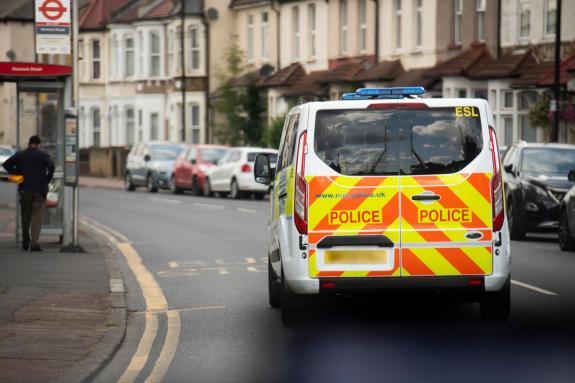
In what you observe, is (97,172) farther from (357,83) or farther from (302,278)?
(302,278)

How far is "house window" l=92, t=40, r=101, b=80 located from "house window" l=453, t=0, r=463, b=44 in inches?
1515

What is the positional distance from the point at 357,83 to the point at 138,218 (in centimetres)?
2180

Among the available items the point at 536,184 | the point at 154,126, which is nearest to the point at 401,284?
the point at 536,184

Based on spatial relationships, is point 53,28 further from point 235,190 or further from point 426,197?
point 235,190

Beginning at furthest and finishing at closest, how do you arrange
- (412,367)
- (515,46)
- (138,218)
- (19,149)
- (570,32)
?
(515,46) < (570,32) < (138,218) < (19,149) < (412,367)

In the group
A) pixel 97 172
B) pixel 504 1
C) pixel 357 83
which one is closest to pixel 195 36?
pixel 97 172

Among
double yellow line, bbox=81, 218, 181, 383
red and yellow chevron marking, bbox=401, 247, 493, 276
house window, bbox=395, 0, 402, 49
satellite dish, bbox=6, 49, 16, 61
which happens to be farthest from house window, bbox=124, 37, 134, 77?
red and yellow chevron marking, bbox=401, 247, 493, 276

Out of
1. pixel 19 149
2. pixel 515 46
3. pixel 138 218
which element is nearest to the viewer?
pixel 19 149

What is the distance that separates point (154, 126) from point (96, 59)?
938 cm

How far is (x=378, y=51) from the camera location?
54.2m

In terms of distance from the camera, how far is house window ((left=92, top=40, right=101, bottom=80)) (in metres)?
84.1

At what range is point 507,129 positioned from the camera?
46062 mm

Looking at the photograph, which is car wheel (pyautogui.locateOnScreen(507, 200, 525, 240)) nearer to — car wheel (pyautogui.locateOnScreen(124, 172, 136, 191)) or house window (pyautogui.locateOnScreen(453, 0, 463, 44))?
house window (pyautogui.locateOnScreen(453, 0, 463, 44))

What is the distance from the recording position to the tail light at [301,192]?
12.4m
